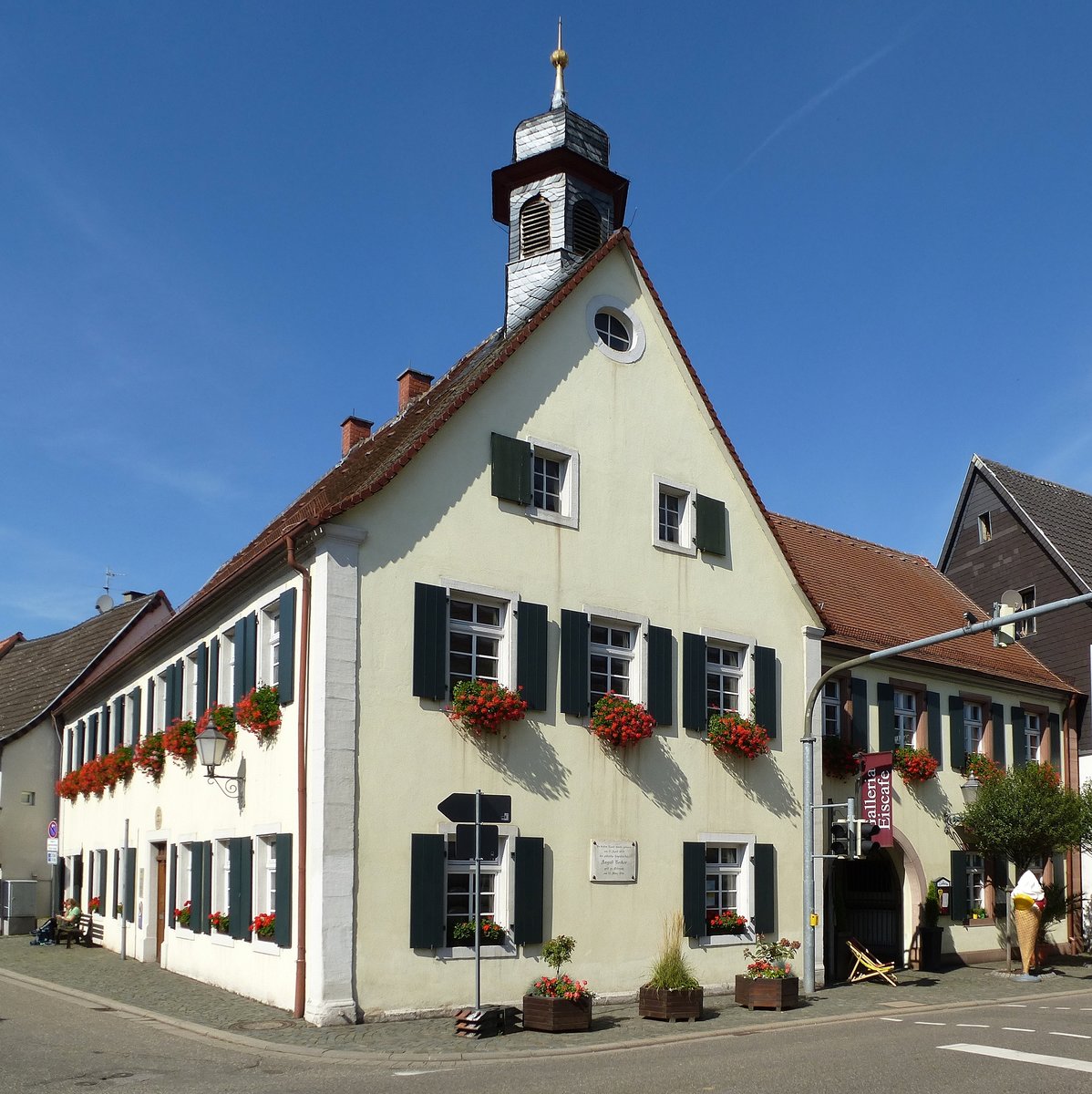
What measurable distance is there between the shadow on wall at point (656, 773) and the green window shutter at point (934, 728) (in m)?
7.99

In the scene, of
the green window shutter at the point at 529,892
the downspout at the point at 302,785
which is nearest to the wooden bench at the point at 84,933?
the downspout at the point at 302,785

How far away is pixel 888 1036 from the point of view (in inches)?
548

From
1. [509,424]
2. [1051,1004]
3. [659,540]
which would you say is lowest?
[1051,1004]

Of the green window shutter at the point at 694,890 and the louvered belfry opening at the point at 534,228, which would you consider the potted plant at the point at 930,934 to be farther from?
the louvered belfry opening at the point at 534,228

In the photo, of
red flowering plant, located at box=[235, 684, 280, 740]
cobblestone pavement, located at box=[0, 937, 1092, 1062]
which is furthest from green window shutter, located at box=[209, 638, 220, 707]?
cobblestone pavement, located at box=[0, 937, 1092, 1062]

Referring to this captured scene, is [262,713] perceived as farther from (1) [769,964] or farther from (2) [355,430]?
(2) [355,430]

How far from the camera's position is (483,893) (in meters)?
16.3

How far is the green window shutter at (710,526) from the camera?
19.8 m

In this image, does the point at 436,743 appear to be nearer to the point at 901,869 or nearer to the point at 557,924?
the point at 557,924

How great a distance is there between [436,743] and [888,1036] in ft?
19.5

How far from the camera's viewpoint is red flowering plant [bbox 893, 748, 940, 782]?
2394 cm

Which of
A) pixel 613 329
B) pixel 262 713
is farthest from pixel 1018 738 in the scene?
pixel 262 713

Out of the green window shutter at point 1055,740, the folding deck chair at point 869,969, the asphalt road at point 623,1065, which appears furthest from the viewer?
→ the green window shutter at point 1055,740

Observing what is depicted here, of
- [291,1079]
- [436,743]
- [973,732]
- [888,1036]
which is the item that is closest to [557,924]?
[436,743]
